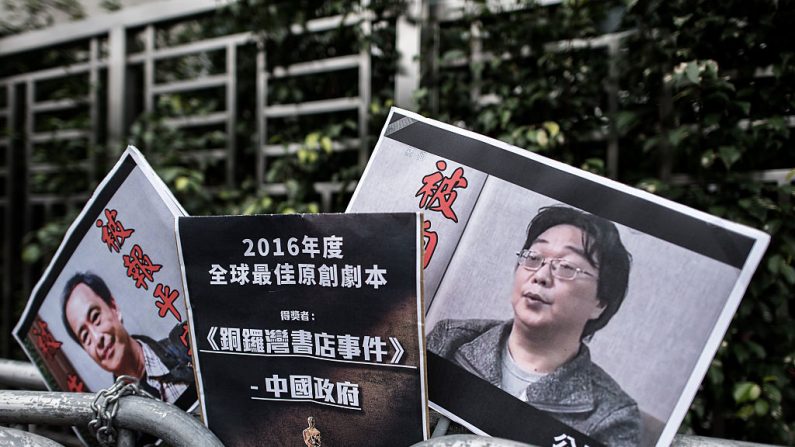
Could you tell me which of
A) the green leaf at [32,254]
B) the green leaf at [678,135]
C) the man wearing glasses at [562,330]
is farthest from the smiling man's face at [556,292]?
the green leaf at [32,254]

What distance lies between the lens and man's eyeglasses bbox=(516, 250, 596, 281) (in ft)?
2.81

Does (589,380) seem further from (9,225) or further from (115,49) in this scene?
(9,225)

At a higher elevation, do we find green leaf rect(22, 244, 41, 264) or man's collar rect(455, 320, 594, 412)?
man's collar rect(455, 320, 594, 412)

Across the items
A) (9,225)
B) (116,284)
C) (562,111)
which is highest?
(562,111)

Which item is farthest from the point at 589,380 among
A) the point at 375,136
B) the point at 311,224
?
the point at 375,136

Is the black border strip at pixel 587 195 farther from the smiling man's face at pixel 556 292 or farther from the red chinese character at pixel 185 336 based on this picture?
the red chinese character at pixel 185 336

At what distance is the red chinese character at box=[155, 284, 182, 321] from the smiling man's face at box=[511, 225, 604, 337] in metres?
0.56

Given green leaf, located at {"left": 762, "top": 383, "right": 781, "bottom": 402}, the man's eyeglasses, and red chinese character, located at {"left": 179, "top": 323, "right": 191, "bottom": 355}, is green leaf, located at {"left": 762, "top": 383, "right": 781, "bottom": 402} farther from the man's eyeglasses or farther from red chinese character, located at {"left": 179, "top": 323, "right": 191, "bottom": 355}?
red chinese character, located at {"left": 179, "top": 323, "right": 191, "bottom": 355}

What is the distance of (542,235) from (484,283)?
107 millimetres

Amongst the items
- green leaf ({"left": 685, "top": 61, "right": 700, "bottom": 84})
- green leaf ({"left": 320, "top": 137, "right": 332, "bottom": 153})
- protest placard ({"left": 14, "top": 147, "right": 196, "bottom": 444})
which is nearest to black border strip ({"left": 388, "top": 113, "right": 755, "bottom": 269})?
protest placard ({"left": 14, "top": 147, "right": 196, "bottom": 444})

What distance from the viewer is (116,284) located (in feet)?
3.75

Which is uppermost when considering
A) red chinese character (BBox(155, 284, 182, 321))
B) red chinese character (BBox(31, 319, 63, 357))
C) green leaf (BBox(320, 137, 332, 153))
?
green leaf (BBox(320, 137, 332, 153))

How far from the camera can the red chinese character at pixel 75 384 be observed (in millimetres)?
1202

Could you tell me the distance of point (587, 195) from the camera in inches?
33.9
